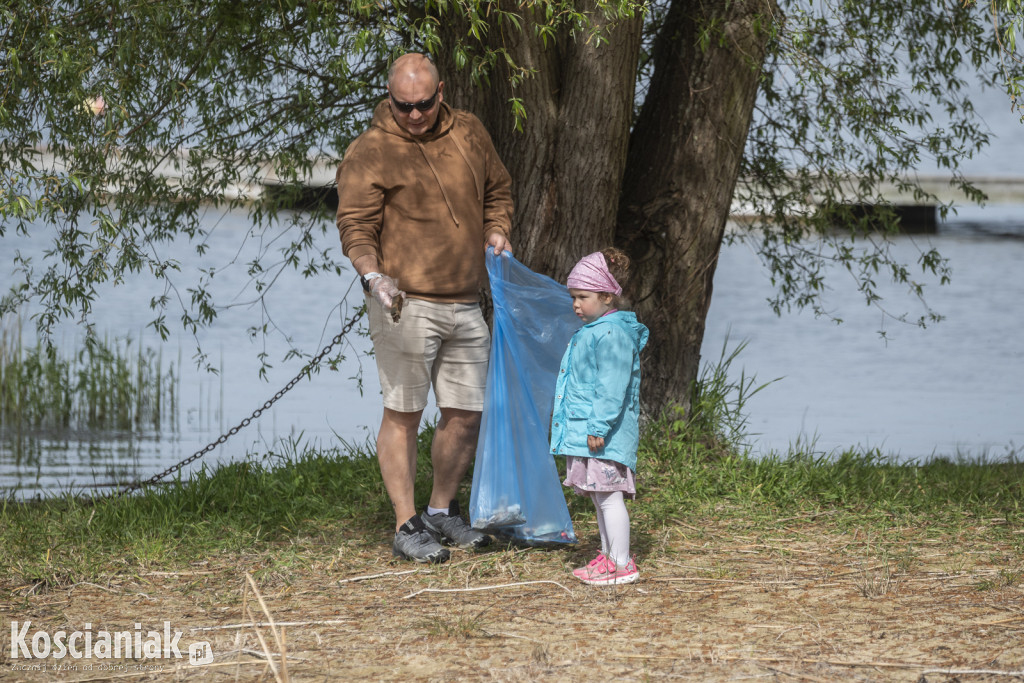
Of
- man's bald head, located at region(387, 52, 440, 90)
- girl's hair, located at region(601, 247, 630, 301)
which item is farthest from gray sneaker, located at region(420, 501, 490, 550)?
man's bald head, located at region(387, 52, 440, 90)

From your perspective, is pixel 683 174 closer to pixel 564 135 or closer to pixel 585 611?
pixel 564 135

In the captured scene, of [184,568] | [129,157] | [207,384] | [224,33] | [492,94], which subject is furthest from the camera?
[207,384]

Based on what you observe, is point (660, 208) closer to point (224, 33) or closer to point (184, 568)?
point (224, 33)

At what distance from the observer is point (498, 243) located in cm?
459

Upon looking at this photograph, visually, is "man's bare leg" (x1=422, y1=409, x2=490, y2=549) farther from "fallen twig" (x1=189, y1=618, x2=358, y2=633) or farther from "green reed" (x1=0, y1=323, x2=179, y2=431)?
"green reed" (x1=0, y1=323, x2=179, y2=431)

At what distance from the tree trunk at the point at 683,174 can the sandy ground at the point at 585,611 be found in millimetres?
1463

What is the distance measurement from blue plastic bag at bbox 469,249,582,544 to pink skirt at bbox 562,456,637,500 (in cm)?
28

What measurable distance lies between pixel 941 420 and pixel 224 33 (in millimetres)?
8003

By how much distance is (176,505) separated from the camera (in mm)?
5523

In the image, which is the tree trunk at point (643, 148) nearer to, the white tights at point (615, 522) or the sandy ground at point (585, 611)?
the sandy ground at point (585, 611)

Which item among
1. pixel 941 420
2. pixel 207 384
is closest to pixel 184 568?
pixel 207 384

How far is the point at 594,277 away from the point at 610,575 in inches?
44.5

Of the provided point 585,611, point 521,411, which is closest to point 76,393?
point 521,411

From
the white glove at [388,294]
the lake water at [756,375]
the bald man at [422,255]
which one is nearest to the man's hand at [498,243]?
the bald man at [422,255]
